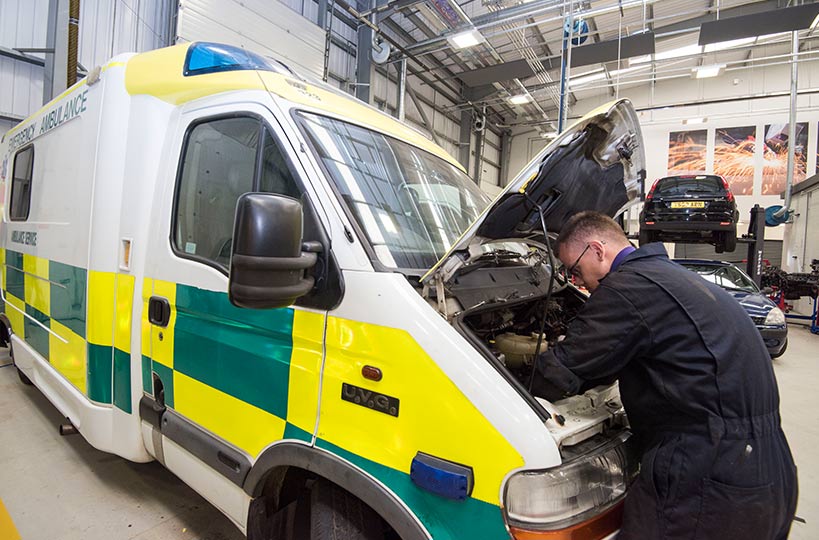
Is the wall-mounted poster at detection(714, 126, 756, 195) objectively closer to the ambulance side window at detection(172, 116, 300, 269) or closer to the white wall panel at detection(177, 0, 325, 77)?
the white wall panel at detection(177, 0, 325, 77)

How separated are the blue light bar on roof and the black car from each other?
746 cm

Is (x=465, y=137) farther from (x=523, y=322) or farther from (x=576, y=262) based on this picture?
(x=576, y=262)

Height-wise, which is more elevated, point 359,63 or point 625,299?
point 359,63

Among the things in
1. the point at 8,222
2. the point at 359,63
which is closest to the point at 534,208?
the point at 8,222

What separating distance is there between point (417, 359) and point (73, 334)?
7.63 ft

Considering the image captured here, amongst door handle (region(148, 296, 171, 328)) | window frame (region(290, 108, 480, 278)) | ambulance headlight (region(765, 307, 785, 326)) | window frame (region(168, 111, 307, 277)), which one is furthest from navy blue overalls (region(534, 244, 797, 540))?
ambulance headlight (region(765, 307, 785, 326))

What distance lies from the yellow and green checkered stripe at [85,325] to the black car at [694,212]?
7.99m

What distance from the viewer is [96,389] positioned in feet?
7.46

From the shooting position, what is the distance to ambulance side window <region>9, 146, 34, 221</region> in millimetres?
3254

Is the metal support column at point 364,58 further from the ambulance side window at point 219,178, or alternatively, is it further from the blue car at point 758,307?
the ambulance side window at point 219,178

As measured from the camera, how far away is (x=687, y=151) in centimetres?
1417

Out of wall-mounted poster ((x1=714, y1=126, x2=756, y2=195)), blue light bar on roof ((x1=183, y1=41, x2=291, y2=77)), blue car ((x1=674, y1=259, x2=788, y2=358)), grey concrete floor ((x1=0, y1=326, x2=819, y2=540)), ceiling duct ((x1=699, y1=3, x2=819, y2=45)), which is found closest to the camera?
blue light bar on roof ((x1=183, y1=41, x2=291, y2=77))

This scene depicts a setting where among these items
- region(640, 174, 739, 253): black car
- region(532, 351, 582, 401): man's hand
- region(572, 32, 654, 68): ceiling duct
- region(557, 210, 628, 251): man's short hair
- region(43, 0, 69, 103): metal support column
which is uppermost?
region(572, 32, 654, 68): ceiling duct

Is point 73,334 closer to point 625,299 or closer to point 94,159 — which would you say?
point 94,159
